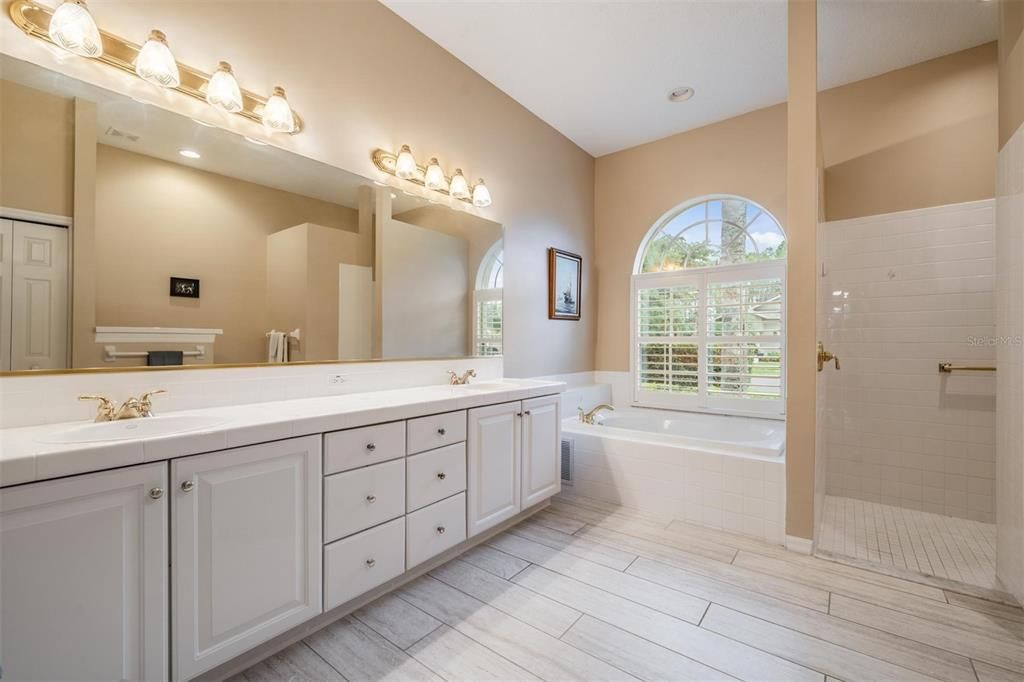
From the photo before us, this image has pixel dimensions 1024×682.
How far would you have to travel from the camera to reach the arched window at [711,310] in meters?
3.46

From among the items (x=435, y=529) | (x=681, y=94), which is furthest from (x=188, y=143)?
(x=681, y=94)

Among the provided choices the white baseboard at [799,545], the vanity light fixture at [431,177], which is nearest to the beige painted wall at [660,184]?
the vanity light fixture at [431,177]

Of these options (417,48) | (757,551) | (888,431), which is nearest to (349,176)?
(417,48)

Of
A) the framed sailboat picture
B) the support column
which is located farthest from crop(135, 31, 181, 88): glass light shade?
the support column

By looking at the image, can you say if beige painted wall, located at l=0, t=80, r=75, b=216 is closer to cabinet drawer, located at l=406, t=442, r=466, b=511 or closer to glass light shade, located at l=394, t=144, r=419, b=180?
glass light shade, located at l=394, t=144, r=419, b=180

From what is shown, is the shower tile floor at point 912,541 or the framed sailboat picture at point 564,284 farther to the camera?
the framed sailboat picture at point 564,284

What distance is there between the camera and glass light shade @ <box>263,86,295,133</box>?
6.18 feet

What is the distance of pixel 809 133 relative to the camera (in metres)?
2.26

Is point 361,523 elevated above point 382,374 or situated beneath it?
situated beneath

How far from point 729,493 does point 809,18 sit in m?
2.61

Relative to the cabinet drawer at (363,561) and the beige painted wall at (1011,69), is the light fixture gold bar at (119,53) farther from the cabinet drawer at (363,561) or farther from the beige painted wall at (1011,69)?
the beige painted wall at (1011,69)

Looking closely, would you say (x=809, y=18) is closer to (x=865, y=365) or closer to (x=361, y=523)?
(x=865, y=365)

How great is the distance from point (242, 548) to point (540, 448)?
5.32 ft

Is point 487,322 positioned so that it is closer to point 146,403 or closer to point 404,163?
point 404,163
